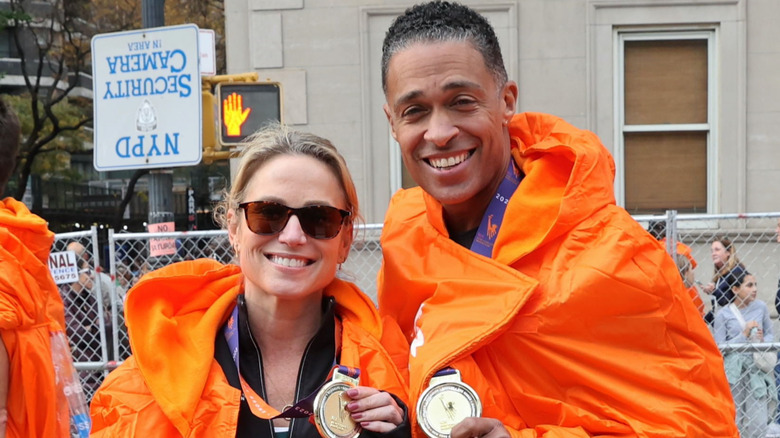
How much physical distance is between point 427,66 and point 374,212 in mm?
6695

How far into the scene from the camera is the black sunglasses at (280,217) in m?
2.25

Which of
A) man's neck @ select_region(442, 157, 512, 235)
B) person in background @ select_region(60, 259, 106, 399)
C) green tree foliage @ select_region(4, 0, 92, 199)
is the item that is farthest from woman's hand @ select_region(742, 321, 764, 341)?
green tree foliage @ select_region(4, 0, 92, 199)

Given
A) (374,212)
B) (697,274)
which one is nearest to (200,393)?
(697,274)

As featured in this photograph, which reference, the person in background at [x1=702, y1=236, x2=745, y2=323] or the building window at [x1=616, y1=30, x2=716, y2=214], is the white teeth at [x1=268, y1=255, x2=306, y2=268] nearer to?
the person in background at [x1=702, y1=236, x2=745, y2=323]

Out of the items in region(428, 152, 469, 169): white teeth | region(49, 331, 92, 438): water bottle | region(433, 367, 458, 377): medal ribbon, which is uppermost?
region(428, 152, 469, 169): white teeth

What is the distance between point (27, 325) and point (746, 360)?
4798 millimetres

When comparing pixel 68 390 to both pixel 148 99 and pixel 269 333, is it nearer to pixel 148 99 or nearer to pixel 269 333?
pixel 269 333

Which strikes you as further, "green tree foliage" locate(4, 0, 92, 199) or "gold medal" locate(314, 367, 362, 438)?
"green tree foliage" locate(4, 0, 92, 199)

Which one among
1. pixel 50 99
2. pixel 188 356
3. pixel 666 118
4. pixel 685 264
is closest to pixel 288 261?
pixel 188 356

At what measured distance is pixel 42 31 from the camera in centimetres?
1688

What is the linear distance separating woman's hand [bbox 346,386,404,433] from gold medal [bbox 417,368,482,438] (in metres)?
0.07

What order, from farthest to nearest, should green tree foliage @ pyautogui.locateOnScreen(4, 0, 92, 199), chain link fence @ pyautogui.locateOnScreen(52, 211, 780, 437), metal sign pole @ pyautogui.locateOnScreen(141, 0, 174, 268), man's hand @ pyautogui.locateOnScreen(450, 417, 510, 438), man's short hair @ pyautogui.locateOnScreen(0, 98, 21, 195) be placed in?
green tree foliage @ pyautogui.locateOnScreen(4, 0, 92, 199) → metal sign pole @ pyautogui.locateOnScreen(141, 0, 174, 268) → chain link fence @ pyautogui.locateOnScreen(52, 211, 780, 437) → man's short hair @ pyautogui.locateOnScreen(0, 98, 21, 195) → man's hand @ pyautogui.locateOnScreen(450, 417, 510, 438)

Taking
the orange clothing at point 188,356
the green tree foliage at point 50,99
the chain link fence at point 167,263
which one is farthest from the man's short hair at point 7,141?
the green tree foliage at point 50,99

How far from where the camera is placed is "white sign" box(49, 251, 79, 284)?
623 centimetres
